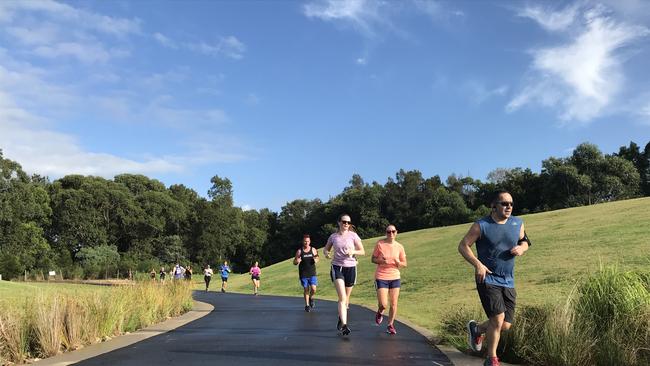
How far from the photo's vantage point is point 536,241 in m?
30.8

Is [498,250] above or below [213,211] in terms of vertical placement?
below

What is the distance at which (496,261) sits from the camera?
19.9 ft

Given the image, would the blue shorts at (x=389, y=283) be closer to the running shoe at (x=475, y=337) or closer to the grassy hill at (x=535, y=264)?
the grassy hill at (x=535, y=264)

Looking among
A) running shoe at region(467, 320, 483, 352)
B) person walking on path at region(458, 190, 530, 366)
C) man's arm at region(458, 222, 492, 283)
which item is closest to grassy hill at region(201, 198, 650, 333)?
running shoe at region(467, 320, 483, 352)

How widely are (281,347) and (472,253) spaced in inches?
142

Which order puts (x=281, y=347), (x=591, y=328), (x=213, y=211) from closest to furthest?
(x=591, y=328) → (x=281, y=347) → (x=213, y=211)

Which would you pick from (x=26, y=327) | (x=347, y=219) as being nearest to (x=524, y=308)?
(x=347, y=219)

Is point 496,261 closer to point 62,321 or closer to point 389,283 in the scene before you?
point 389,283

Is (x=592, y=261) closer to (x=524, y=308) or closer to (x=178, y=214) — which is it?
(x=524, y=308)

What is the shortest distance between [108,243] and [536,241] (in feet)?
244

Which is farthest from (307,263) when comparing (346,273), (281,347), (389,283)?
(281,347)

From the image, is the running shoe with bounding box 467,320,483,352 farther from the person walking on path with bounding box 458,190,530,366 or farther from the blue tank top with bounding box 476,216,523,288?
the blue tank top with bounding box 476,216,523,288

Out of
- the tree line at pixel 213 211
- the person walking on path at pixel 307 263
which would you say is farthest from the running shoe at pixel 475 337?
the tree line at pixel 213 211

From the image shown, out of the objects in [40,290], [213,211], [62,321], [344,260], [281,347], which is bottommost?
[281,347]
